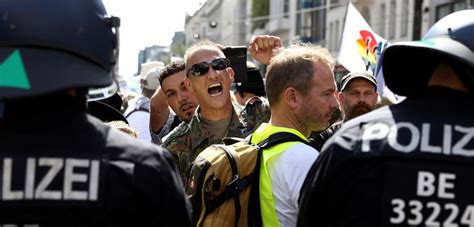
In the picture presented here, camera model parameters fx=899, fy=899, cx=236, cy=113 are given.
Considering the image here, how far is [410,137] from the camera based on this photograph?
104 inches

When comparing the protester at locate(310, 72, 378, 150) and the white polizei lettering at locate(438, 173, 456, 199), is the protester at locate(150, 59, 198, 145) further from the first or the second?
the white polizei lettering at locate(438, 173, 456, 199)

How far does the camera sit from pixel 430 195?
2.59m

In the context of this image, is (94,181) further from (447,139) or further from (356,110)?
(356,110)

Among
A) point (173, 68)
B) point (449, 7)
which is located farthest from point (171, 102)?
point (449, 7)

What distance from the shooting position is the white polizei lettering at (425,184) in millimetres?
2595

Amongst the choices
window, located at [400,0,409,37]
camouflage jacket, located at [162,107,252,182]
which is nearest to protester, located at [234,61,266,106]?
camouflage jacket, located at [162,107,252,182]

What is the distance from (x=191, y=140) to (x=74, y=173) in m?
2.57

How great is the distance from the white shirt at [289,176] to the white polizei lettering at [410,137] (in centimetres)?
81

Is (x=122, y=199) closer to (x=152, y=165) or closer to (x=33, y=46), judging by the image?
(x=152, y=165)

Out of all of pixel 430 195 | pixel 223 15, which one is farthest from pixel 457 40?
pixel 223 15

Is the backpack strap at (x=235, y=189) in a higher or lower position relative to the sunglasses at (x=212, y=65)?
lower

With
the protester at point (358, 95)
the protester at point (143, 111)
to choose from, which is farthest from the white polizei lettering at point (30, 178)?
the protester at point (143, 111)

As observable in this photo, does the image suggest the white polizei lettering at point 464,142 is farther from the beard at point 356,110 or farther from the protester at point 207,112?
the beard at point 356,110

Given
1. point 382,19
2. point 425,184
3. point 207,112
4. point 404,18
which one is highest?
point 382,19
